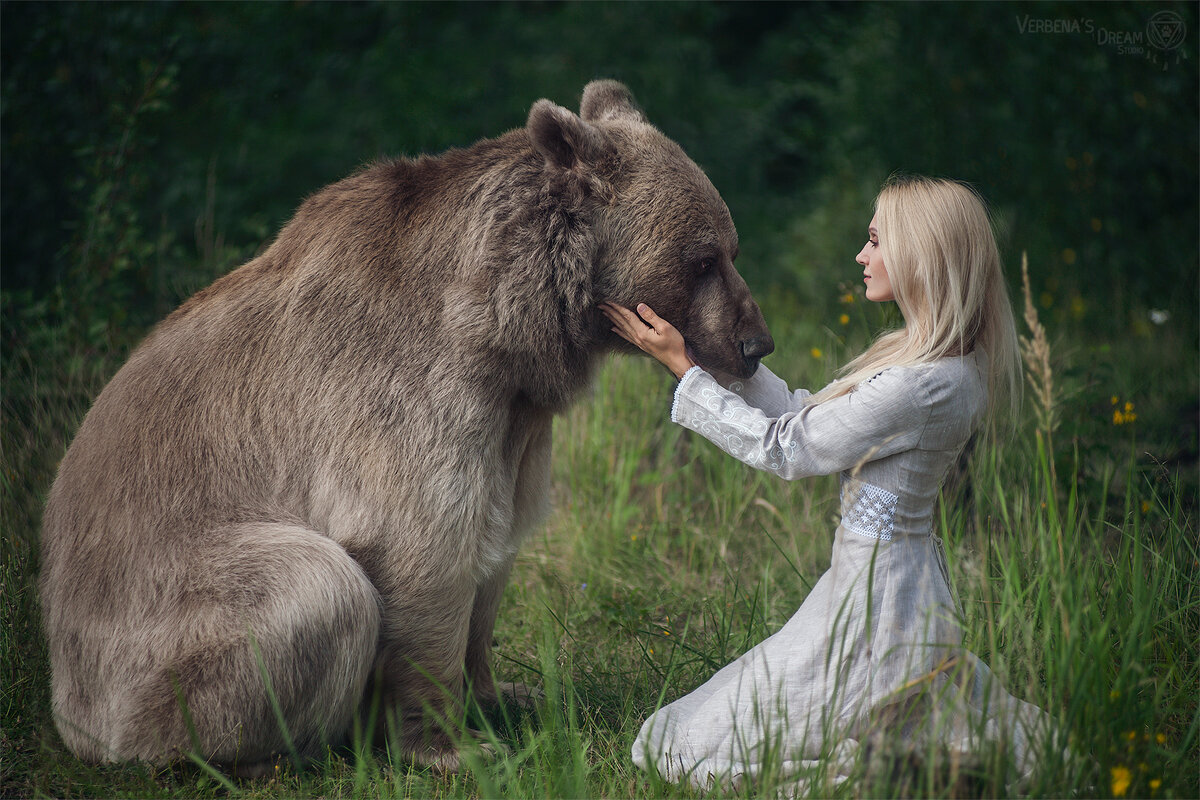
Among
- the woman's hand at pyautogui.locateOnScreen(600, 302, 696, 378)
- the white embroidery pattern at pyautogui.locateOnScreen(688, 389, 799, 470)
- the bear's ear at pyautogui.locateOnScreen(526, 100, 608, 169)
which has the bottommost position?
the white embroidery pattern at pyautogui.locateOnScreen(688, 389, 799, 470)

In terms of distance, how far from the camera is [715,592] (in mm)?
4711

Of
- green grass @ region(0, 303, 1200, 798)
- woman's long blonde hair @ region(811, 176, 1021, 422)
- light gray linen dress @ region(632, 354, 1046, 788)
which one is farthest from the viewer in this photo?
woman's long blonde hair @ region(811, 176, 1021, 422)

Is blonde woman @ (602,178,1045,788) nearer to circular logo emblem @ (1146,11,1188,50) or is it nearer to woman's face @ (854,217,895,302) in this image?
woman's face @ (854,217,895,302)

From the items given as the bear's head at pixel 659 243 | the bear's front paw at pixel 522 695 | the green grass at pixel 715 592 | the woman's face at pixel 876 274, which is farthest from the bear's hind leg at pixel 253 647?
the woman's face at pixel 876 274

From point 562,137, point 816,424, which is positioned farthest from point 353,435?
point 816,424

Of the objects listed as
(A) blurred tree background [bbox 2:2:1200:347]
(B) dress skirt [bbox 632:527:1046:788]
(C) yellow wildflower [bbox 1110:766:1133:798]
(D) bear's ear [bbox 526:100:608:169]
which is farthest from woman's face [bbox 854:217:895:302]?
(A) blurred tree background [bbox 2:2:1200:347]

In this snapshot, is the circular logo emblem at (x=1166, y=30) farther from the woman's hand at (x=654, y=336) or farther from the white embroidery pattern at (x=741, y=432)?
the white embroidery pattern at (x=741, y=432)

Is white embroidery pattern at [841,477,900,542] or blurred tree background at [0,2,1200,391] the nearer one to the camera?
white embroidery pattern at [841,477,900,542]

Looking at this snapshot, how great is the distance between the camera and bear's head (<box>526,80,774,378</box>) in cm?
339

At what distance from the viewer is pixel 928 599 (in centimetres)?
294

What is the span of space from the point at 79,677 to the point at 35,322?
410 cm

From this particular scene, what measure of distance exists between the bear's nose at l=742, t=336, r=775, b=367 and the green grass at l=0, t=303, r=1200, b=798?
2.55 ft

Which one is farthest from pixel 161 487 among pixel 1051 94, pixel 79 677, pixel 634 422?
pixel 1051 94

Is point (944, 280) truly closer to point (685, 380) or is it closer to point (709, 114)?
point (685, 380)
